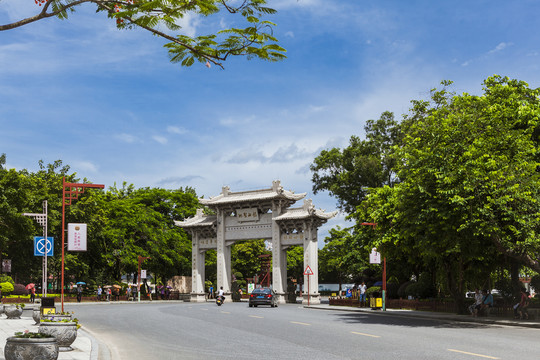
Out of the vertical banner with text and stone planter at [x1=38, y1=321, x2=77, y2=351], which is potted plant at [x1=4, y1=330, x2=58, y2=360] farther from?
the vertical banner with text

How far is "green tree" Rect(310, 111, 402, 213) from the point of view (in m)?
59.6

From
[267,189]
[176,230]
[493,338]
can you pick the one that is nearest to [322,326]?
[493,338]

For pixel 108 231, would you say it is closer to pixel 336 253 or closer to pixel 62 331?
pixel 336 253

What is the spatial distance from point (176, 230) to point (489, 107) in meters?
50.8

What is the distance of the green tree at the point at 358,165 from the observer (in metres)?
59.6

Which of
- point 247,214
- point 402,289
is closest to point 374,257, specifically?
point 402,289

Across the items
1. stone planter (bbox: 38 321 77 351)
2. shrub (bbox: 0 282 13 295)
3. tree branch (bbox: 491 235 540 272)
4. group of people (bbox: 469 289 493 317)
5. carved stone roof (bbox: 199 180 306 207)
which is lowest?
shrub (bbox: 0 282 13 295)

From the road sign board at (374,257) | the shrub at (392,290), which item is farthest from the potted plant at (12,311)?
the shrub at (392,290)

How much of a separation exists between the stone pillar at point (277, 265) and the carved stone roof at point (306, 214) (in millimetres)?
1011

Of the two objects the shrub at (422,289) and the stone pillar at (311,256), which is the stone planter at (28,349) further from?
the stone pillar at (311,256)

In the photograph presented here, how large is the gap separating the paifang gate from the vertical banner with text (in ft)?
115

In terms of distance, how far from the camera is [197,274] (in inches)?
2574

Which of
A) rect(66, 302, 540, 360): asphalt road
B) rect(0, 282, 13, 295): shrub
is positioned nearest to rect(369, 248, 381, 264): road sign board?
rect(66, 302, 540, 360): asphalt road

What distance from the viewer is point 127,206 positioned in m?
69.3
